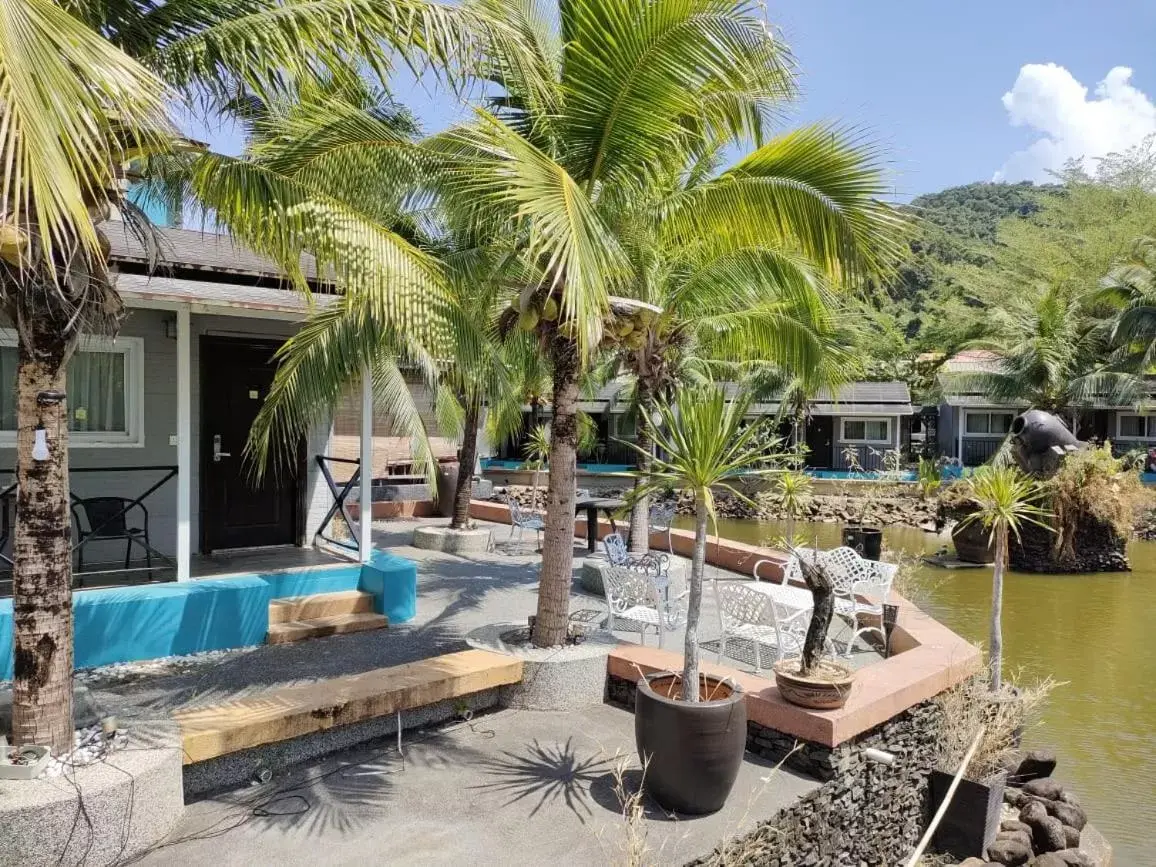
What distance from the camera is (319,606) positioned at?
7.79 meters

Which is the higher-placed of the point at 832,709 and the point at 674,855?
the point at 832,709

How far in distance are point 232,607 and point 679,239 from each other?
5.18 m

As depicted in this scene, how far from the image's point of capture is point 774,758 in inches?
209

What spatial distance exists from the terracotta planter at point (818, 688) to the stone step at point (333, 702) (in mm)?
1933

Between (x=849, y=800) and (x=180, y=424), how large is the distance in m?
5.84

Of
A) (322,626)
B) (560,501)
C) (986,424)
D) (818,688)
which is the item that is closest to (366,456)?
(322,626)

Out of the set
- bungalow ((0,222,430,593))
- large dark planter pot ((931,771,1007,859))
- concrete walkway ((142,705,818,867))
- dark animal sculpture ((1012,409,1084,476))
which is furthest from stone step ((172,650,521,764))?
dark animal sculpture ((1012,409,1084,476))

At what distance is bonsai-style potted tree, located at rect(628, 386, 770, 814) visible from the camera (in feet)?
14.5

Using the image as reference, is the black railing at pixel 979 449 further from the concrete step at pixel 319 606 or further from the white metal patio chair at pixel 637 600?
the concrete step at pixel 319 606

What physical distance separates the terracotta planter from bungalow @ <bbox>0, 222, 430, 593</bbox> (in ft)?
15.2

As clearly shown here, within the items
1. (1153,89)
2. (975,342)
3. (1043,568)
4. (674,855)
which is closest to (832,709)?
(674,855)

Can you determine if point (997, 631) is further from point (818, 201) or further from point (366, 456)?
point (366, 456)

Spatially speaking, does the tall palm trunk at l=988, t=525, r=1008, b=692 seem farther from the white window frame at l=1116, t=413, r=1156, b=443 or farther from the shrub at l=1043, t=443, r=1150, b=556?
the white window frame at l=1116, t=413, r=1156, b=443

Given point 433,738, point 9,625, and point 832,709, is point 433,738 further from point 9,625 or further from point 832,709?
point 9,625
